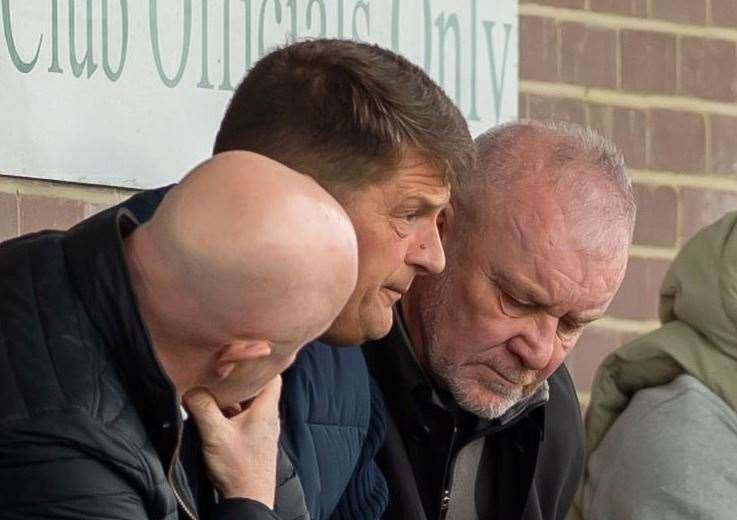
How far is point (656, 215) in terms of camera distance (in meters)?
5.45

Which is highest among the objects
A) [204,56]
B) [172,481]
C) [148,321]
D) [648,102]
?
[204,56]

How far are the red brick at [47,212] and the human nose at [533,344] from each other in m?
1.05

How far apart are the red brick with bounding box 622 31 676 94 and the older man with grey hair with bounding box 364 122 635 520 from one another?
145cm

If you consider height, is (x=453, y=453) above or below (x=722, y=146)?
below

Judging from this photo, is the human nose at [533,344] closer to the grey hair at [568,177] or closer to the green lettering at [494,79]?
the grey hair at [568,177]

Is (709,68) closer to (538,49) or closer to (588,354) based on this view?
(538,49)

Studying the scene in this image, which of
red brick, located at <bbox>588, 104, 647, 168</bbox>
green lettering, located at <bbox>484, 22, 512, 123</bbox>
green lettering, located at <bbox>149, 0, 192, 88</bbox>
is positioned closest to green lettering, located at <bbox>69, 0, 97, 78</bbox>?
green lettering, located at <bbox>149, 0, 192, 88</bbox>

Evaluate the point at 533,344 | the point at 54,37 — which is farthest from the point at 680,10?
the point at 533,344

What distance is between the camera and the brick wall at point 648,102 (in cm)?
531

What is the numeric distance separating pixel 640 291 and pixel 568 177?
5.09 ft

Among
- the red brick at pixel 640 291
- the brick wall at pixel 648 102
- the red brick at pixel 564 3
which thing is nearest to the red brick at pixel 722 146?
the brick wall at pixel 648 102

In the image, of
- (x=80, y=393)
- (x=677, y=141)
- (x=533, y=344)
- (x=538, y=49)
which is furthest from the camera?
(x=677, y=141)

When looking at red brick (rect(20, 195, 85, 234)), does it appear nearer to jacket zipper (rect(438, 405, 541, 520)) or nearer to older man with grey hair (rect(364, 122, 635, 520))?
older man with grey hair (rect(364, 122, 635, 520))

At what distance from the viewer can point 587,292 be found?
3.88m
